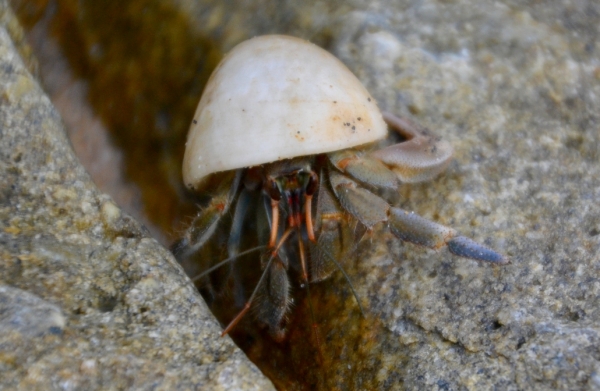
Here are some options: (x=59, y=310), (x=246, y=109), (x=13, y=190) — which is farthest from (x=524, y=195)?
(x=13, y=190)

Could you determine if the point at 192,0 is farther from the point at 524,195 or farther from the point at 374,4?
the point at 524,195

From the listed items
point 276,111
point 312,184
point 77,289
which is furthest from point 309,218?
point 77,289

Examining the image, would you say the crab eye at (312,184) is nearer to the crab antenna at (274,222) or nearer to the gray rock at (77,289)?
the crab antenna at (274,222)

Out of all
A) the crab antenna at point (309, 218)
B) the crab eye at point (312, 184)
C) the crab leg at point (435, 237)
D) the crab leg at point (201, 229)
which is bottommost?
the crab leg at point (201, 229)

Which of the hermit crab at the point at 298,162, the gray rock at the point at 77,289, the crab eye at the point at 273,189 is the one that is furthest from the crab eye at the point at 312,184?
the gray rock at the point at 77,289

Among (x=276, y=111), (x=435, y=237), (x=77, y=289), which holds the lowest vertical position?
(x=435, y=237)

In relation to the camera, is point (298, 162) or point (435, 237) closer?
point (435, 237)

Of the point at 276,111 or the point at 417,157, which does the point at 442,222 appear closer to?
the point at 417,157

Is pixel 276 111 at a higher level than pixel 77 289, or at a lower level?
higher
